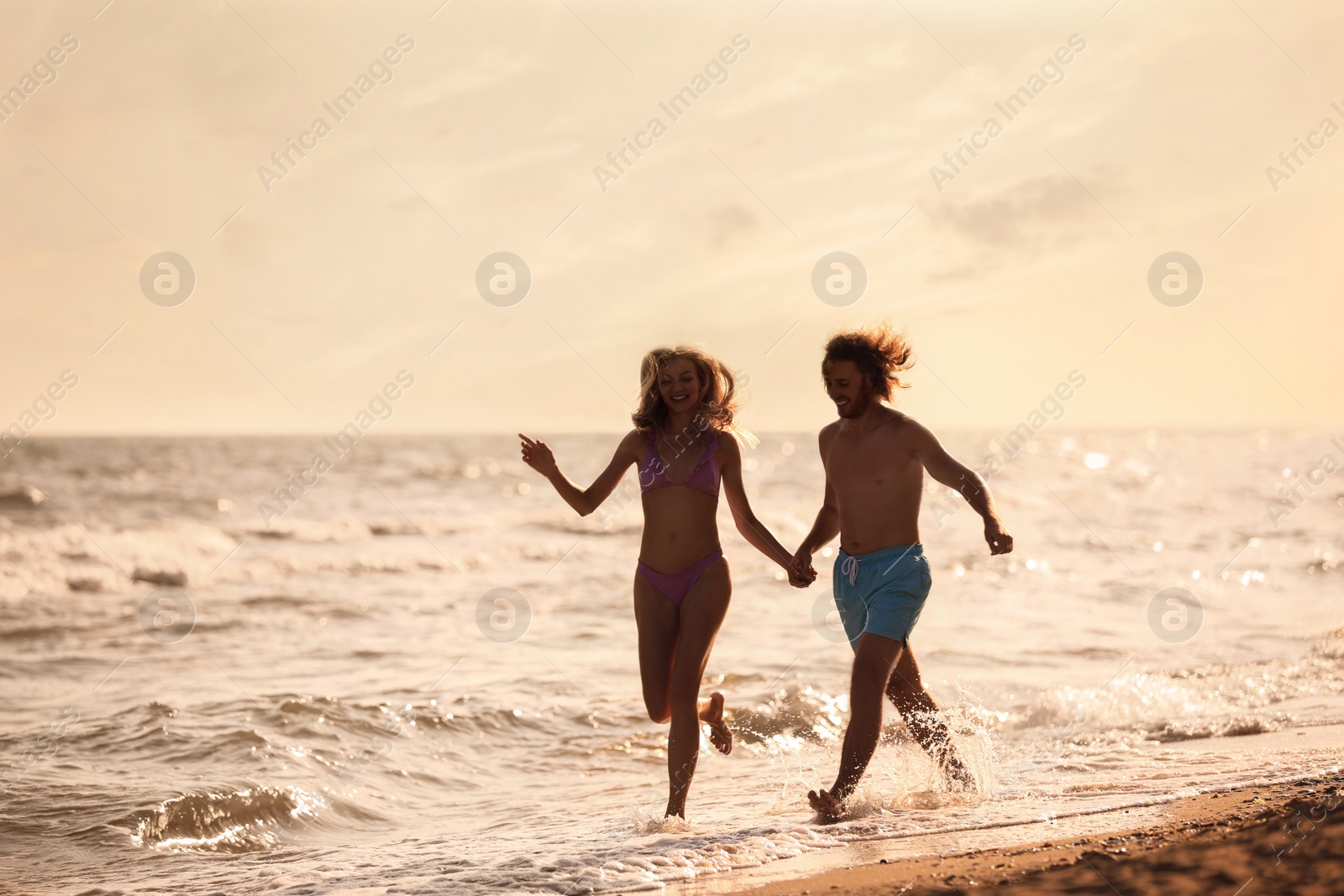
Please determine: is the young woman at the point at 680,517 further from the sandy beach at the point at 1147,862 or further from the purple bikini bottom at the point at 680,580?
the sandy beach at the point at 1147,862

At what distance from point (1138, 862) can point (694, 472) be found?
242 cm

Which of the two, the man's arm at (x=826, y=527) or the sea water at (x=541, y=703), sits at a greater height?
the man's arm at (x=826, y=527)

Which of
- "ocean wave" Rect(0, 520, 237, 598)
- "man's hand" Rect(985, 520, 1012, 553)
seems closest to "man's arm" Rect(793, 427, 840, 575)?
"man's hand" Rect(985, 520, 1012, 553)

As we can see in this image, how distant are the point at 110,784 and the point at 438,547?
43.8 feet

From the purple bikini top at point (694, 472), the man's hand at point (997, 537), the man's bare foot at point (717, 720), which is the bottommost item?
the man's bare foot at point (717, 720)

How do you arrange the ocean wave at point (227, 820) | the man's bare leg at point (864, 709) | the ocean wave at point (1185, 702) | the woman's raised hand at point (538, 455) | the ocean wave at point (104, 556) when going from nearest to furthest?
the man's bare leg at point (864, 709) < the woman's raised hand at point (538, 455) < the ocean wave at point (227, 820) < the ocean wave at point (1185, 702) < the ocean wave at point (104, 556)

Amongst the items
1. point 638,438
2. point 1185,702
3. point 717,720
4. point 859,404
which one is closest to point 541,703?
point 717,720

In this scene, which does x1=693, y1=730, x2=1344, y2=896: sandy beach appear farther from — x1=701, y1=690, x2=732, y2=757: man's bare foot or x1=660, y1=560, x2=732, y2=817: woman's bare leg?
x1=701, y1=690, x2=732, y2=757: man's bare foot

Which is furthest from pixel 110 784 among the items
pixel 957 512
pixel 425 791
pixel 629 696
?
pixel 957 512

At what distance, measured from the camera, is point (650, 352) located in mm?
5105

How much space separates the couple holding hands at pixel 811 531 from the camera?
4777mm

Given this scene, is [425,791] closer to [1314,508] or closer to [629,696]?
[629,696]

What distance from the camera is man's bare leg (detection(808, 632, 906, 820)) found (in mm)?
4707

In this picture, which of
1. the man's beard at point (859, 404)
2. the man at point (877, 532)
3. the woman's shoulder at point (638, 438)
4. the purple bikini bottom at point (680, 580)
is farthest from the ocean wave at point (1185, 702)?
the woman's shoulder at point (638, 438)
